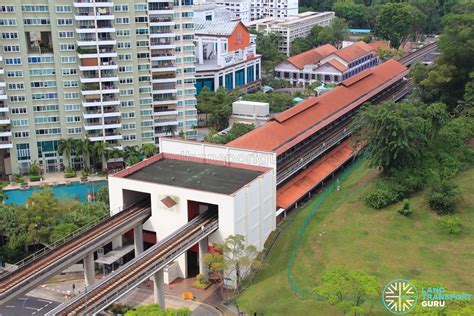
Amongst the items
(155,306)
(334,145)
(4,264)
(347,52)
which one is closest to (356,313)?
(155,306)

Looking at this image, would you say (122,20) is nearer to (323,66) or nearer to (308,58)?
(323,66)

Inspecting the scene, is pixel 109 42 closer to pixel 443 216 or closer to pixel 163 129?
pixel 163 129

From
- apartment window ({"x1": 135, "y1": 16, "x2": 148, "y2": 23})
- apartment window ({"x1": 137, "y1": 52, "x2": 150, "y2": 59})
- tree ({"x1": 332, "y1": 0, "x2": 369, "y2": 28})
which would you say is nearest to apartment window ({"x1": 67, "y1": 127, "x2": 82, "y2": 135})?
apartment window ({"x1": 137, "y1": 52, "x2": 150, "y2": 59})

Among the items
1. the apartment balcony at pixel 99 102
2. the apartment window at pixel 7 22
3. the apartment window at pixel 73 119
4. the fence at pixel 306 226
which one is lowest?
the fence at pixel 306 226

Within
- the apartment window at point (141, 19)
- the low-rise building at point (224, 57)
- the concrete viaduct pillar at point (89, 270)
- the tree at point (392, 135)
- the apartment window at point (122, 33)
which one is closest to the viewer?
the concrete viaduct pillar at point (89, 270)

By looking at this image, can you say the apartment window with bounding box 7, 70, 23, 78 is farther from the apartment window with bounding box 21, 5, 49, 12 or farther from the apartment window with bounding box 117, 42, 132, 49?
the apartment window with bounding box 117, 42, 132, 49

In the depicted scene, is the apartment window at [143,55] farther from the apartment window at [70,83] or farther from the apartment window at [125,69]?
the apartment window at [70,83]

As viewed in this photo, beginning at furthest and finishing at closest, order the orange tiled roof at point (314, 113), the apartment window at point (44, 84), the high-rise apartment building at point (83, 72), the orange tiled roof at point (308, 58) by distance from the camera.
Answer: the orange tiled roof at point (308, 58) → the apartment window at point (44, 84) → the high-rise apartment building at point (83, 72) → the orange tiled roof at point (314, 113)

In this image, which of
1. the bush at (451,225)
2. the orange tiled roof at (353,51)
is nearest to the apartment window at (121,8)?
the bush at (451,225)
